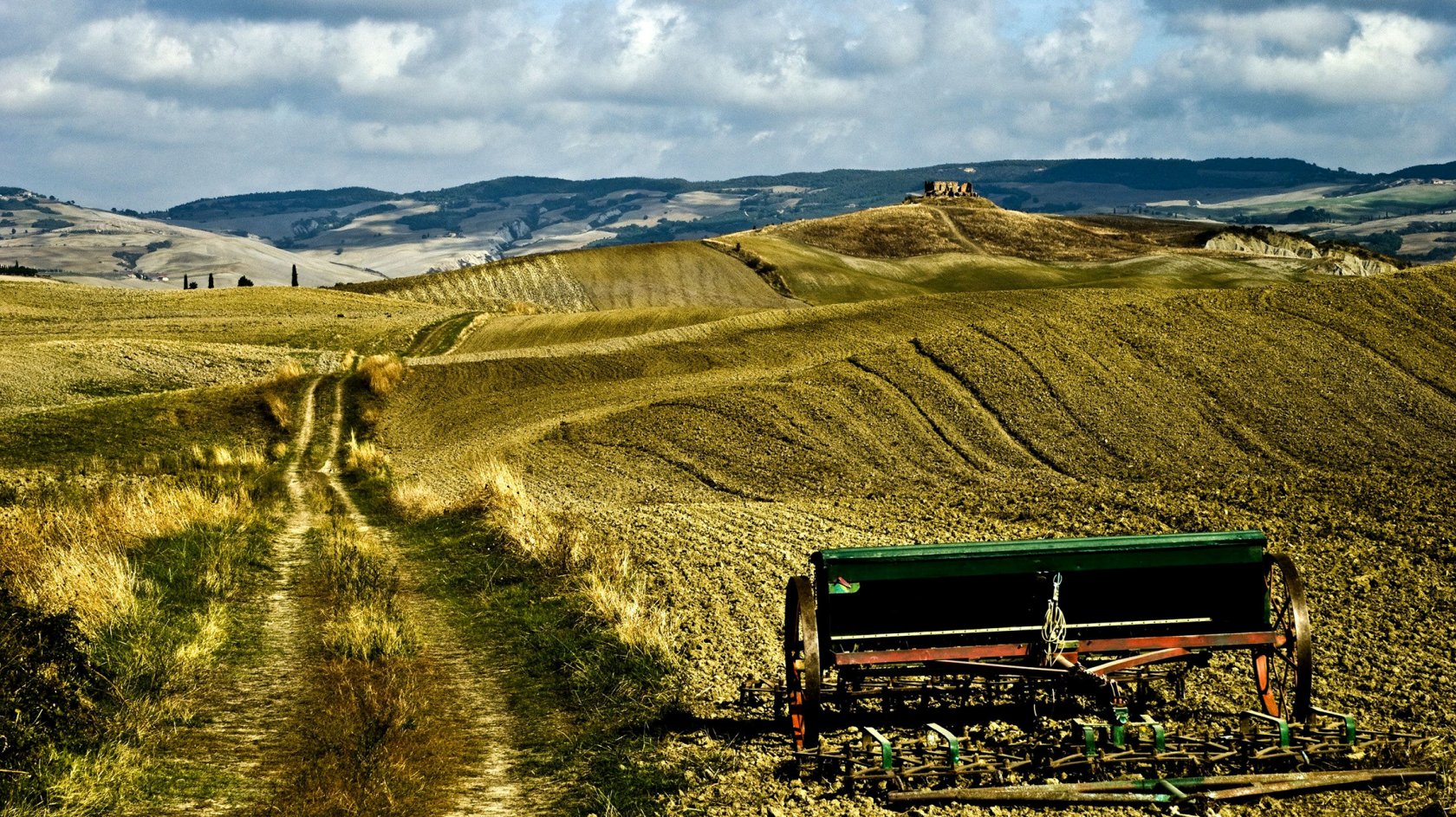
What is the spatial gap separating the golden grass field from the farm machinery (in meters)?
0.46

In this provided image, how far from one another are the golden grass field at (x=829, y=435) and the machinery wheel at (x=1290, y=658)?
55cm

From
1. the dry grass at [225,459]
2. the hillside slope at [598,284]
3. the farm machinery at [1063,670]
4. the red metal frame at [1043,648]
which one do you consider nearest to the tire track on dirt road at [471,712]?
the farm machinery at [1063,670]

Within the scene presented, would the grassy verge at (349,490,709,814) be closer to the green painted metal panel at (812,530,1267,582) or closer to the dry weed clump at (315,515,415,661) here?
the dry weed clump at (315,515,415,661)

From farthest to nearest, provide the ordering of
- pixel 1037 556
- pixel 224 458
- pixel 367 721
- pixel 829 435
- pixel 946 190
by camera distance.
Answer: pixel 946 190
pixel 224 458
pixel 829 435
pixel 367 721
pixel 1037 556

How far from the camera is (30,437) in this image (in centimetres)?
3250

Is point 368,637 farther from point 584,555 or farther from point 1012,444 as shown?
point 1012,444

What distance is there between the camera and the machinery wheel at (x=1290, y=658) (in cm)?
901

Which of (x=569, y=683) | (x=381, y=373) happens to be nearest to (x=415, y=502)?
(x=569, y=683)

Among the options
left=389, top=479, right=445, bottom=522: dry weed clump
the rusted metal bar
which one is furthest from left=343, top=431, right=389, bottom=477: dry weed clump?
the rusted metal bar

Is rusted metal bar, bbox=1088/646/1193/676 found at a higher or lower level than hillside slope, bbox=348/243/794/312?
lower

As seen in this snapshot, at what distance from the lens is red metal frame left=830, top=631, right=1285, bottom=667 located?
8789mm

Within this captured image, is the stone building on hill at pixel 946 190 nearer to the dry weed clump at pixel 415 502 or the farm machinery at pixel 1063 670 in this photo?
the dry weed clump at pixel 415 502

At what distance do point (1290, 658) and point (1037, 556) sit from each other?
2581 millimetres

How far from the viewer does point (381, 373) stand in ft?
150
